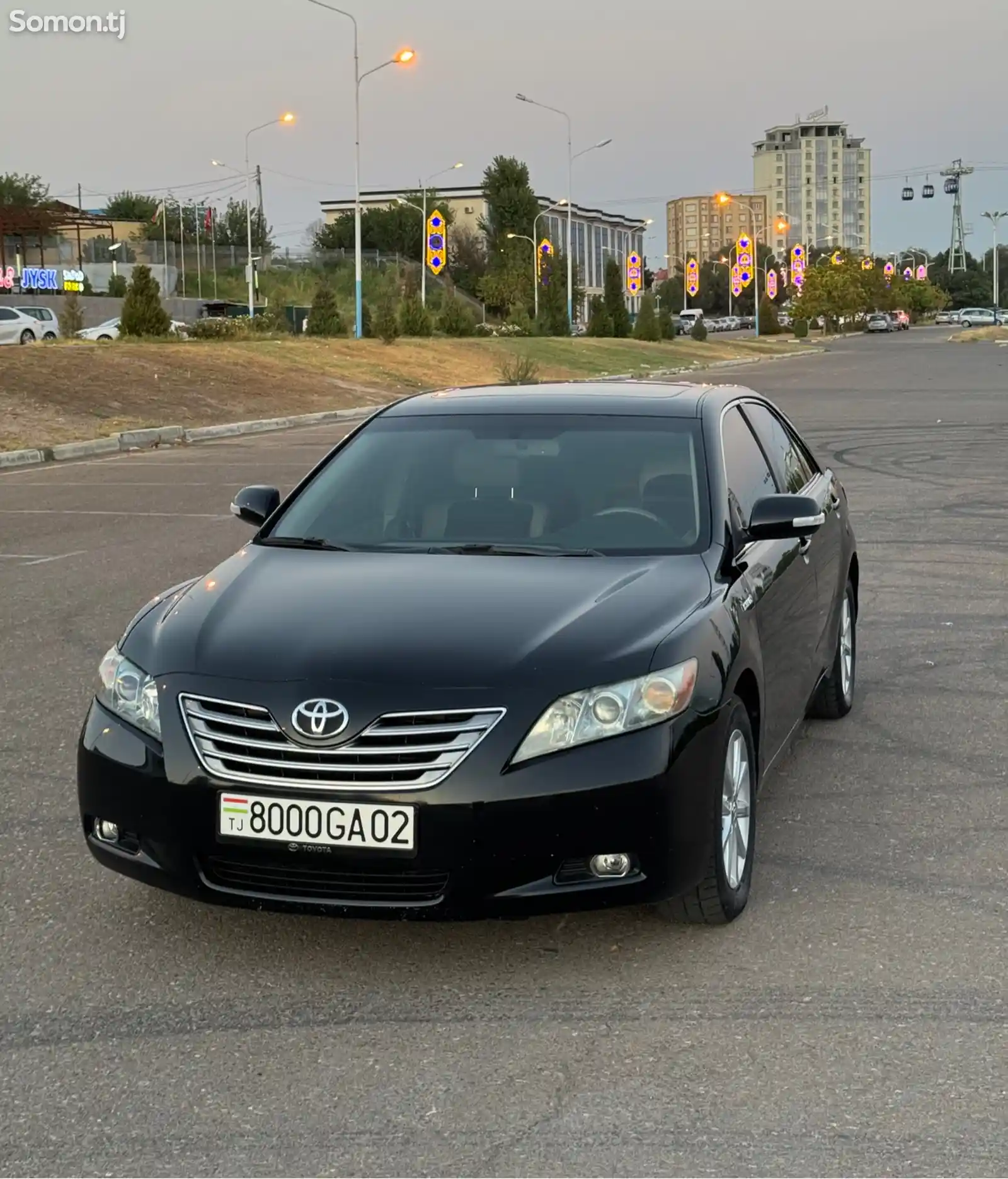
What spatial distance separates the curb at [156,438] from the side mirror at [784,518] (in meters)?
14.3

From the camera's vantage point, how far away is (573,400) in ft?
19.6

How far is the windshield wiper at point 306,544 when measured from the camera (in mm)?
5375

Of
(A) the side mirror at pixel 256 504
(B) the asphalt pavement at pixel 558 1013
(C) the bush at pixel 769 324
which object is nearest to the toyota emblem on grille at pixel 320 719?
(B) the asphalt pavement at pixel 558 1013

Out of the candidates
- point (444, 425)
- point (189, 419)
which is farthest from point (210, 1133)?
point (189, 419)

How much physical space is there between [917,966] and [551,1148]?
1.39 meters

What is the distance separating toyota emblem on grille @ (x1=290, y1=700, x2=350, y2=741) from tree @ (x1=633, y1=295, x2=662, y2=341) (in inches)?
2607

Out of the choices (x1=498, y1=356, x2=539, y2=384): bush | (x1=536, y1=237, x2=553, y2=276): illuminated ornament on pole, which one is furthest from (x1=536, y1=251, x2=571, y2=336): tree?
(x1=498, y1=356, x2=539, y2=384): bush

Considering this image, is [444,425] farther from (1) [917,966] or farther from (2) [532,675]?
(1) [917,966]

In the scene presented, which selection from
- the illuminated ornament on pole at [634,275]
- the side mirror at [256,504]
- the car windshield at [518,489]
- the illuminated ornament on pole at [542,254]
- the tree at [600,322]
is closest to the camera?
the car windshield at [518,489]

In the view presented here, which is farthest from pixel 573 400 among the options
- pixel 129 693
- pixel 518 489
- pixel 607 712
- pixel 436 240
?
pixel 436 240

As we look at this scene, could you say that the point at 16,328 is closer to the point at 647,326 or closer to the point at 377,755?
the point at 647,326

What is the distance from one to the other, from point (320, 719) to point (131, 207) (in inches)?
5285

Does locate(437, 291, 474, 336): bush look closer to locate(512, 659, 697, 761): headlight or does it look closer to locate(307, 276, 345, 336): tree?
locate(307, 276, 345, 336): tree

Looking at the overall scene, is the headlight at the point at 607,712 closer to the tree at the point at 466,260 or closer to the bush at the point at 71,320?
the bush at the point at 71,320
